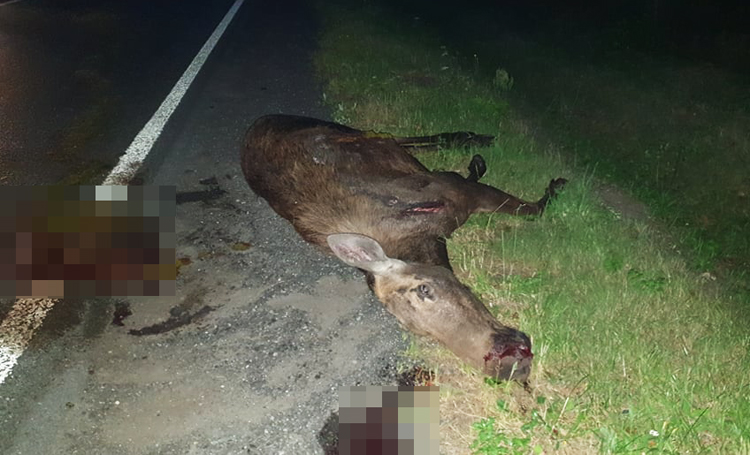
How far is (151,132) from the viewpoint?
752cm

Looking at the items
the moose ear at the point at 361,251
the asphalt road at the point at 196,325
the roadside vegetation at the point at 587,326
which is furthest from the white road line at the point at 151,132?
the moose ear at the point at 361,251

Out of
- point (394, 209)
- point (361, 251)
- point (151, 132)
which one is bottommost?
point (151, 132)

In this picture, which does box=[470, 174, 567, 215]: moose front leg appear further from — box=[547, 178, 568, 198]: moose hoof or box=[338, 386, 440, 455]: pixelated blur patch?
box=[338, 386, 440, 455]: pixelated blur patch

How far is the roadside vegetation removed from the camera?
12.0 ft

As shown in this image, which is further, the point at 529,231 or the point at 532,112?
the point at 532,112

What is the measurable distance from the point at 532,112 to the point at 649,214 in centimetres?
304

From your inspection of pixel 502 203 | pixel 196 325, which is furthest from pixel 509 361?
pixel 502 203

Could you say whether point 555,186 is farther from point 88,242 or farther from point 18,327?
point 18,327

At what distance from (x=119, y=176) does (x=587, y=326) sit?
432 centimetres

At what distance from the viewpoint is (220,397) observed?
12.7ft

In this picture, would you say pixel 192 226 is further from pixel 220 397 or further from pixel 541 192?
pixel 541 192

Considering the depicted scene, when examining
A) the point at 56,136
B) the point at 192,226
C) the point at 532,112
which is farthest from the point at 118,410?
the point at 532,112

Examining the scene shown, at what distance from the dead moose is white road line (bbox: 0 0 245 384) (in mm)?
1146

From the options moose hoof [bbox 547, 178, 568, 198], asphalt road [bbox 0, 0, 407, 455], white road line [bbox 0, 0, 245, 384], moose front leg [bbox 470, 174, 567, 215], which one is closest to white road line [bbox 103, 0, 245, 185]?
white road line [bbox 0, 0, 245, 384]
